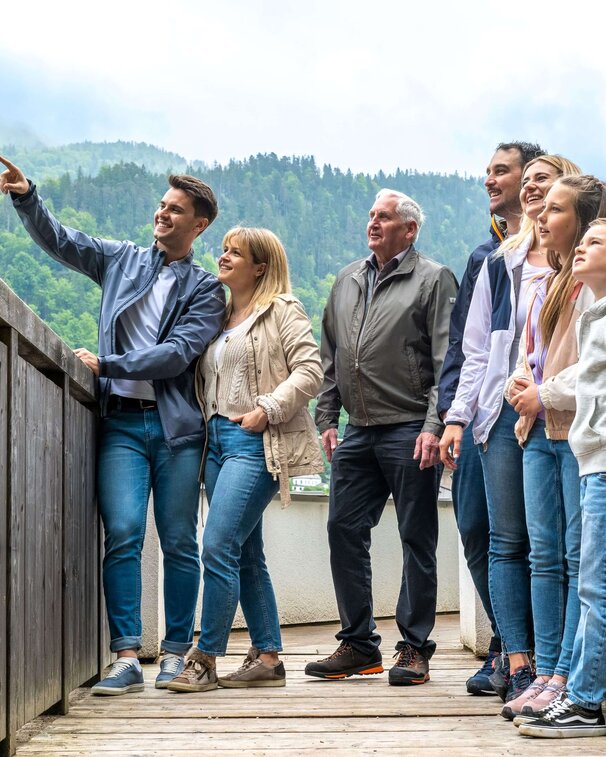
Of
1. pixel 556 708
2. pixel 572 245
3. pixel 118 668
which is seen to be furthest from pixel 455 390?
pixel 118 668

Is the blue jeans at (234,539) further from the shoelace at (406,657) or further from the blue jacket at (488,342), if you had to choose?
the blue jacket at (488,342)

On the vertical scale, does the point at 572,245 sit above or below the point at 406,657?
above

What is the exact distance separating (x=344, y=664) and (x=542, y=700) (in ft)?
4.15

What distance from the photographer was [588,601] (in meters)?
2.44

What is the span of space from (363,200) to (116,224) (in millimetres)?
21222

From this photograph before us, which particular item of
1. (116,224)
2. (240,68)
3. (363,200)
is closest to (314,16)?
(240,68)

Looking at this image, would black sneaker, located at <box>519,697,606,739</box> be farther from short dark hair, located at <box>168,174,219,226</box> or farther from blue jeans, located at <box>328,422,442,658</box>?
short dark hair, located at <box>168,174,219,226</box>

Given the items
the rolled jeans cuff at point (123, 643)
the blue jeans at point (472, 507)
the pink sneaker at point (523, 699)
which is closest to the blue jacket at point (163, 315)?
the rolled jeans cuff at point (123, 643)

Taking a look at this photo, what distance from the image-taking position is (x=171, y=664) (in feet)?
11.3

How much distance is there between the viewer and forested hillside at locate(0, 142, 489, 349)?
58.9m

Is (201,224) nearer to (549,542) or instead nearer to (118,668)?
(118,668)

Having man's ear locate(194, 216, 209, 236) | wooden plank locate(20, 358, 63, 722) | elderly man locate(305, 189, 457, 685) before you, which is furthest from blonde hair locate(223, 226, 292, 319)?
wooden plank locate(20, 358, 63, 722)

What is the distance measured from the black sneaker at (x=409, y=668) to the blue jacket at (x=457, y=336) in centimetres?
Result: 84

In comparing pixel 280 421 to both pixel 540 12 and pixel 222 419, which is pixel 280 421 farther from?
pixel 540 12
